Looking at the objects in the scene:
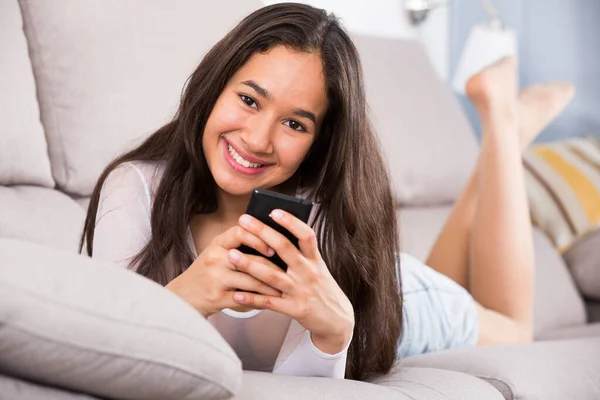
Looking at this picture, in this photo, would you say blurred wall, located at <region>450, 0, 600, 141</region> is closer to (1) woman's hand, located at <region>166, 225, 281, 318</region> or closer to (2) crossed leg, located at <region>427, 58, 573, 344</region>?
(2) crossed leg, located at <region>427, 58, 573, 344</region>

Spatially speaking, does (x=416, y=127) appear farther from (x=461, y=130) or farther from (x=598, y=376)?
(x=598, y=376)

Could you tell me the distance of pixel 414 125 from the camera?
2488mm

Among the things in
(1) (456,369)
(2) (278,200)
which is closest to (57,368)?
(2) (278,200)

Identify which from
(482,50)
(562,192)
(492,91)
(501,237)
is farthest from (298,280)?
(482,50)

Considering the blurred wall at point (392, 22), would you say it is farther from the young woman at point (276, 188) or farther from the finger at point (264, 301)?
the finger at point (264, 301)

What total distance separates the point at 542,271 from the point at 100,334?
180 cm

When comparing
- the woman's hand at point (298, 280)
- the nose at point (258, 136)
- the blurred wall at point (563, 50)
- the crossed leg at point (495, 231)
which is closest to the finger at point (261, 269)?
the woman's hand at point (298, 280)

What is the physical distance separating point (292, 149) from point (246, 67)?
137mm

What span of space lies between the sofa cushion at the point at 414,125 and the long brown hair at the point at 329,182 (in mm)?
938

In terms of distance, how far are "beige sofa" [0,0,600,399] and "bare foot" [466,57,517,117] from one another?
275mm

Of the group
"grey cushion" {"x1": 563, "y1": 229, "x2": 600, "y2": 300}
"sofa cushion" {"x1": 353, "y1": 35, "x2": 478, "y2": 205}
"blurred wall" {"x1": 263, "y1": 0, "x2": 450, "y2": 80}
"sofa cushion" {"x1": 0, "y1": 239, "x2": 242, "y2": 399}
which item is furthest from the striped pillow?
"sofa cushion" {"x1": 0, "y1": 239, "x2": 242, "y2": 399}

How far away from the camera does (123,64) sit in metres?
1.76

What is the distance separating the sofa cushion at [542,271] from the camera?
2.33 m

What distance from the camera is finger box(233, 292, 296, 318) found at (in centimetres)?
114
